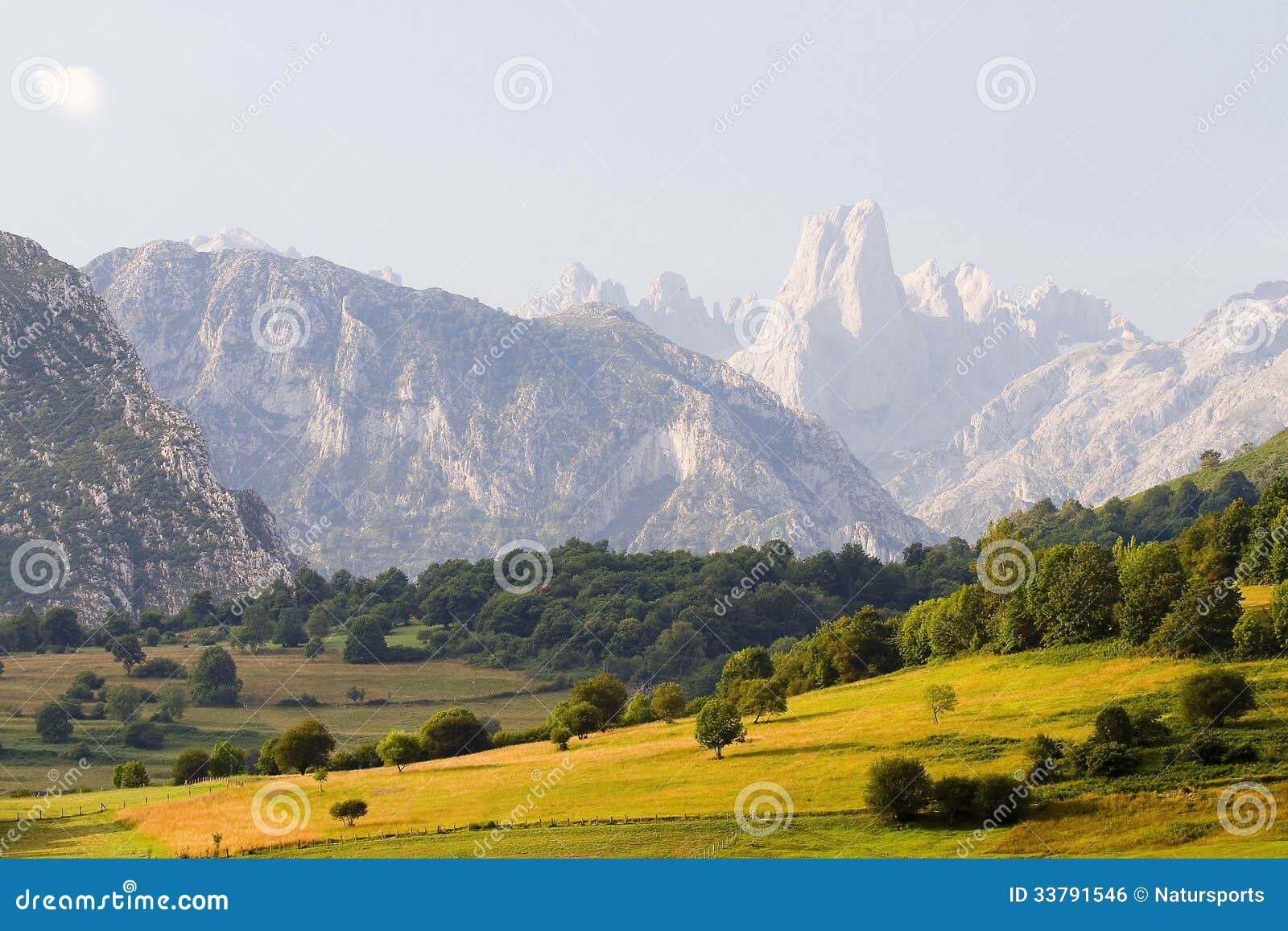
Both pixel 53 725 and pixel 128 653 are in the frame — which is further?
pixel 128 653

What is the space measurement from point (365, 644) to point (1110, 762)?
13079 centimetres

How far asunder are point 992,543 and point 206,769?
79803 millimetres

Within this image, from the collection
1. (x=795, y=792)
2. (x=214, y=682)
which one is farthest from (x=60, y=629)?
(x=795, y=792)

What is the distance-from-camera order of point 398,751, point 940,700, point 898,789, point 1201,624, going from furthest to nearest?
point 398,751 < point 940,700 < point 1201,624 < point 898,789

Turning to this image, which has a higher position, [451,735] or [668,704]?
[451,735]

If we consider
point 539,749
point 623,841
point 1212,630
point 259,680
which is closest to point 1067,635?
point 1212,630

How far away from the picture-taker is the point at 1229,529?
108 meters

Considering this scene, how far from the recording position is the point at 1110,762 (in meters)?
69.5

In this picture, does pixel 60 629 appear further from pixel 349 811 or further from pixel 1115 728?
pixel 1115 728

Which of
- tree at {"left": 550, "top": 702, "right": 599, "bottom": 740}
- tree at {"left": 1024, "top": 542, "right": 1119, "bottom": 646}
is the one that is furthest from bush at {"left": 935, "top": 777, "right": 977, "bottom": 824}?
tree at {"left": 550, "top": 702, "right": 599, "bottom": 740}

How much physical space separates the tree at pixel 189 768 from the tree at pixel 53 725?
29.5 m

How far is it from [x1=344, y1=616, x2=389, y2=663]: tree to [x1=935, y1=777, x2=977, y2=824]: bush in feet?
409

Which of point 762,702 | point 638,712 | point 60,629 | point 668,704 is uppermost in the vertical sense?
point 60,629
